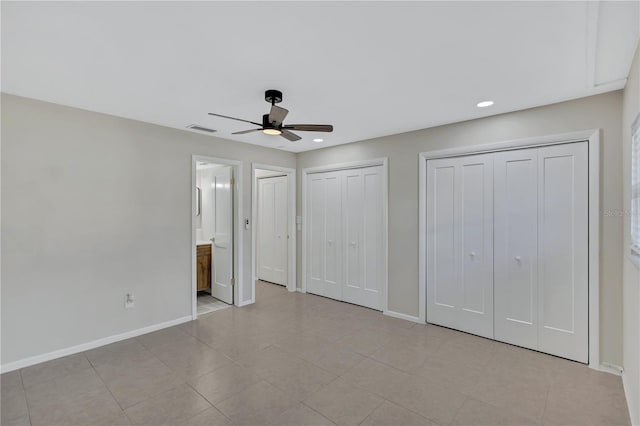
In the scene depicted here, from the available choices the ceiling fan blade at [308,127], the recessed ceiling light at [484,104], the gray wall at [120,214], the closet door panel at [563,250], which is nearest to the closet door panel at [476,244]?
the gray wall at [120,214]

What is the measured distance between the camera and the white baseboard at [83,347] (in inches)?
A: 109

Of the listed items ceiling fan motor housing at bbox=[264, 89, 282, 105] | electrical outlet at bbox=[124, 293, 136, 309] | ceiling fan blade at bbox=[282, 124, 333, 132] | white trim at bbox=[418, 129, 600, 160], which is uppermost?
ceiling fan motor housing at bbox=[264, 89, 282, 105]

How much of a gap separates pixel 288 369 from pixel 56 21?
298cm

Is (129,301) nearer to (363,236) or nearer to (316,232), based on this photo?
(316,232)

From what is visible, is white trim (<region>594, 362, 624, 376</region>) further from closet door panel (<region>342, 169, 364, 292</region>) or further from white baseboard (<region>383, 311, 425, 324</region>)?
closet door panel (<region>342, 169, 364, 292</region>)

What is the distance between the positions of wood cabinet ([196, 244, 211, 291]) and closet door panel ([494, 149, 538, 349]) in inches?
168

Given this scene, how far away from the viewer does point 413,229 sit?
399 cm

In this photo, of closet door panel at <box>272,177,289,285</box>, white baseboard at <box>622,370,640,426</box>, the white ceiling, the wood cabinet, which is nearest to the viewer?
the white ceiling

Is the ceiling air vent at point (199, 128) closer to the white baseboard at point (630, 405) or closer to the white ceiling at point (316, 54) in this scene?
the white ceiling at point (316, 54)

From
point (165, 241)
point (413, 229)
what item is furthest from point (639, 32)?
point (165, 241)

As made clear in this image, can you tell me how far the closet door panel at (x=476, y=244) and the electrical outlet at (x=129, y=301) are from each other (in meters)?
3.84

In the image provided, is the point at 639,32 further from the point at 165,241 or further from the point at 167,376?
the point at 165,241

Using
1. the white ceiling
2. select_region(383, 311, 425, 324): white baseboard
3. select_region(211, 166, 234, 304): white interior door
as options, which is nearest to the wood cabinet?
select_region(211, 166, 234, 304): white interior door

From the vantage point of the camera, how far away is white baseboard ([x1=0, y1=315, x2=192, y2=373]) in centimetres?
278
